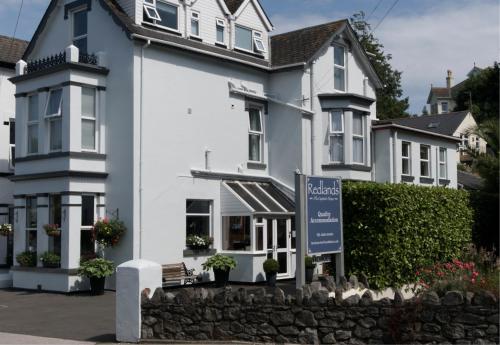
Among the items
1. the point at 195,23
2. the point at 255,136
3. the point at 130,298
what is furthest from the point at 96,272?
the point at 195,23

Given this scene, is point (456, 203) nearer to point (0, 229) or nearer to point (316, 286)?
point (316, 286)

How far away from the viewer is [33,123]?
21047 millimetres

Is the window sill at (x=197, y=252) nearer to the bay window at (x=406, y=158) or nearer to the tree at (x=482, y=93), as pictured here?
the bay window at (x=406, y=158)

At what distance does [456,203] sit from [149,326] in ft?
31.6

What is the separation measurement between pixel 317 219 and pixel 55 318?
637cm

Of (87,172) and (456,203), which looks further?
(87,172)

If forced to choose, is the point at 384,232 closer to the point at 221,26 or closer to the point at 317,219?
the point at 317,219

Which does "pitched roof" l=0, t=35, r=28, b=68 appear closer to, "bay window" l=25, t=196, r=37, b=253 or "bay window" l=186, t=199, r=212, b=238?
"bay window" l=25, t=196, r=37, b=253

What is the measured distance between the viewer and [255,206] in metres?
22.0

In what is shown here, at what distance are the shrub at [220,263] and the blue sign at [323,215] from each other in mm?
7561

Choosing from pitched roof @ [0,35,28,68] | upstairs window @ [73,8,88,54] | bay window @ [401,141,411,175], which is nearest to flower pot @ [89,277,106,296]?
upstairs window @ [73,8,88,54]

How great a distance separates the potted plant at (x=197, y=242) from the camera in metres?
21.2

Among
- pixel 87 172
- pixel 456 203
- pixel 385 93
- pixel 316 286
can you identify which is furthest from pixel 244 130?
pixel 385 93

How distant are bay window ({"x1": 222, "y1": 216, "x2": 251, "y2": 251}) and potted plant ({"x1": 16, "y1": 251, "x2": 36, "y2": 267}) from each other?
619 centimetres
